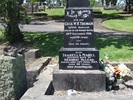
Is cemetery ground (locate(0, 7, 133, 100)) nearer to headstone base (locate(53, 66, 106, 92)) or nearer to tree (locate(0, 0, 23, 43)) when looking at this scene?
tree (locate(0, 0, 23, 43))

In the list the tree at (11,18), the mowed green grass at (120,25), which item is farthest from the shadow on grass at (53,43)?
the mowed green grass at (120,25)

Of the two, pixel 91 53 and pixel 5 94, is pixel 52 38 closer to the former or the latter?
pixel 91 53

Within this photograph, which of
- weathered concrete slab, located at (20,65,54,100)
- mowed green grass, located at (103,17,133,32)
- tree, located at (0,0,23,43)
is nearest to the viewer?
weathered concrete slab, located at (20,65,54,100)

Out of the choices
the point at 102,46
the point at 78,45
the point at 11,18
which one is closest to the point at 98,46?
the point at 102,46

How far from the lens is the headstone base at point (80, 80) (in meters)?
6.96

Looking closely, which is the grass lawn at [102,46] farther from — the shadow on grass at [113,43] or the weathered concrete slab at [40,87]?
the weathered concrete slab at [40,87]

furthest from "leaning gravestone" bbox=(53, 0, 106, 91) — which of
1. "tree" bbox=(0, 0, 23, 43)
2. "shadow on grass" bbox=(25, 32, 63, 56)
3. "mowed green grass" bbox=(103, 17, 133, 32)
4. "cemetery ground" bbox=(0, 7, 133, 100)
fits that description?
"mowed green grass" bbox=(103, 17, 133, 32)

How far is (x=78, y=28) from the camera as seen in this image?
733 cm

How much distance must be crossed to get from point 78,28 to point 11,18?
678 cm

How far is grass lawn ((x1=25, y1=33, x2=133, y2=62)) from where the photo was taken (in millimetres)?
10702

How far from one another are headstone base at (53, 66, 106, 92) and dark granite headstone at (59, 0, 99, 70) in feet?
0.88

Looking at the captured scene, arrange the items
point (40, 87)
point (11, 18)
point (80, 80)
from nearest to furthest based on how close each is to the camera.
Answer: point (40, 87)
point (80, 80)
point (11, 18)

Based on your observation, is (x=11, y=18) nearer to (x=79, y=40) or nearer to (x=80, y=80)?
(x=79, y=40)

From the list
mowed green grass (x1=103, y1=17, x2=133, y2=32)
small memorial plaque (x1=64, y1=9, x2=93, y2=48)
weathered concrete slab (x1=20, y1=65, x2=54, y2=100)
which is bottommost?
mowed green grass (x1=103, y1=17, x2=133, y2=32)
